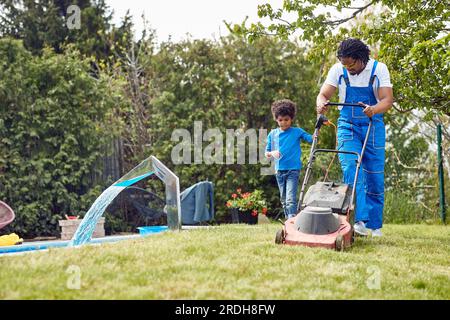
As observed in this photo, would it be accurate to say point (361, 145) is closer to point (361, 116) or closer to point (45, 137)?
point (361, 116)

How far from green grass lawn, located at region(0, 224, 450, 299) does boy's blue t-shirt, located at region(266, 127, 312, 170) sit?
1675 millimetres

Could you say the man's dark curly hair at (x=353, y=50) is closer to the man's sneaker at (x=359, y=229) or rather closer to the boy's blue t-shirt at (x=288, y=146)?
the boy's blue t-shirt at (x=288, y=146)

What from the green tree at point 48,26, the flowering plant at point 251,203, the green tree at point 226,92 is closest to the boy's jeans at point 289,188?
the flowering plant at point 251,203

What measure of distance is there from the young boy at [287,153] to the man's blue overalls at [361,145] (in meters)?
0.90

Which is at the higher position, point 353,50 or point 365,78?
point 353,50

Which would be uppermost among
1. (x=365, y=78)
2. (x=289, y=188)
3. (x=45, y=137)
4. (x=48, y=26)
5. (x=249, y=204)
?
(x=48, y=26)

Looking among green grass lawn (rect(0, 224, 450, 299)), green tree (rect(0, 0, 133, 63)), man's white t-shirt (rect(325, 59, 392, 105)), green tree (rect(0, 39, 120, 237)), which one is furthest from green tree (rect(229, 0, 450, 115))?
green tree (rect(0, 0, 133, 63))

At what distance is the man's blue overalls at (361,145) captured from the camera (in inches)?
206

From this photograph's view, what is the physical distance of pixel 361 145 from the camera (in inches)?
208

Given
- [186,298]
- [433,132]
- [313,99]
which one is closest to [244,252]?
[186,298]

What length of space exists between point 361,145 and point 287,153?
1.09 m

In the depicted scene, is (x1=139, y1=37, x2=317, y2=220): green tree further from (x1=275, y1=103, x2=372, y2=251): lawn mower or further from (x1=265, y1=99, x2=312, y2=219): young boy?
(x1=275, y1=103, x2=372, y2=251): lawn mower

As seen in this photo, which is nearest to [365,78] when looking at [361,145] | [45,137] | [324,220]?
[361,145]
